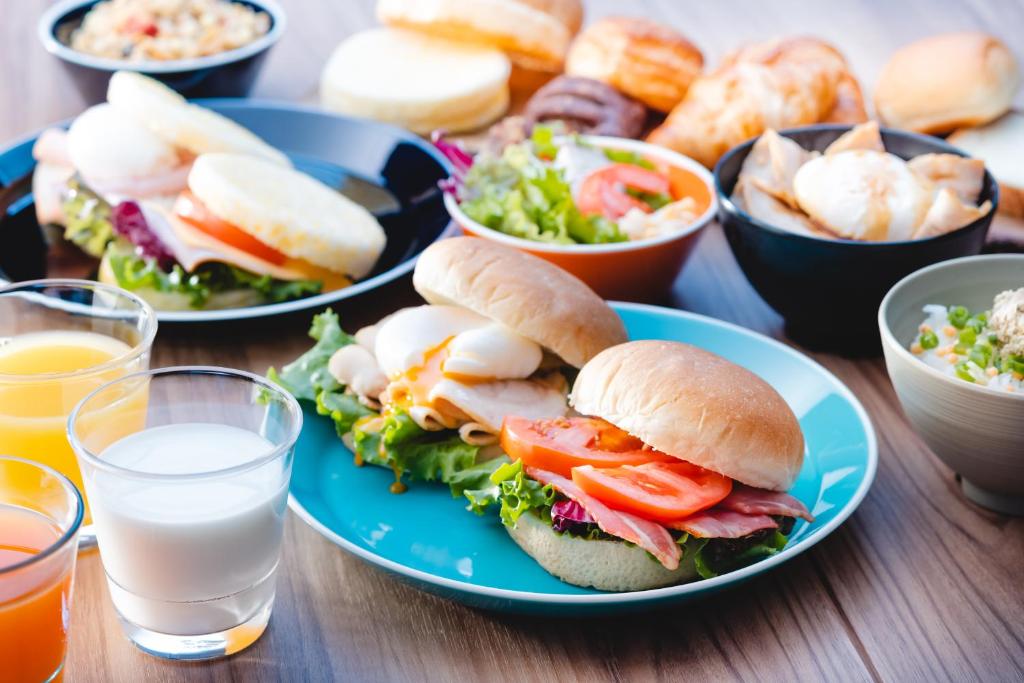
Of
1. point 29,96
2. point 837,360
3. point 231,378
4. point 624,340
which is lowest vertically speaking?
point 29,96

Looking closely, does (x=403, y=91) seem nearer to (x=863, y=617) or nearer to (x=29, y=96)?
(x=29, y=96)

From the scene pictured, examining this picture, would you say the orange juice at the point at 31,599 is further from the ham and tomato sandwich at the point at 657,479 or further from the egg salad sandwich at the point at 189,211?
the egg salad sandwich at the point at 189,211

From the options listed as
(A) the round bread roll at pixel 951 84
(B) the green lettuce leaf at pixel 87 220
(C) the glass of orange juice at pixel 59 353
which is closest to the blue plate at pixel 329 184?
(B) the green lettuce leaf at pixel 87 220

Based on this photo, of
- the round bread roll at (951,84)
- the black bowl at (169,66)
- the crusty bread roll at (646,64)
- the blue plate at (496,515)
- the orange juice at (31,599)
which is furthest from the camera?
the crusty bread roll at (646,64)

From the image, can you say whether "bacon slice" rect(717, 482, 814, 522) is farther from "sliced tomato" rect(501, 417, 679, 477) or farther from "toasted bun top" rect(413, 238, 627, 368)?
"toasted bun top" rect(413, 238, 627, 368)

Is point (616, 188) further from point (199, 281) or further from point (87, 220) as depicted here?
point (87, 220)

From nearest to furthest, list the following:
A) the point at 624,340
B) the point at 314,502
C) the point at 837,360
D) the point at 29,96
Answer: the point at 314,502 < the point at 624,340 < the point at 837,360 < the point at 29,96

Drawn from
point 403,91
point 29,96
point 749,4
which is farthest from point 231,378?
point 749,4
